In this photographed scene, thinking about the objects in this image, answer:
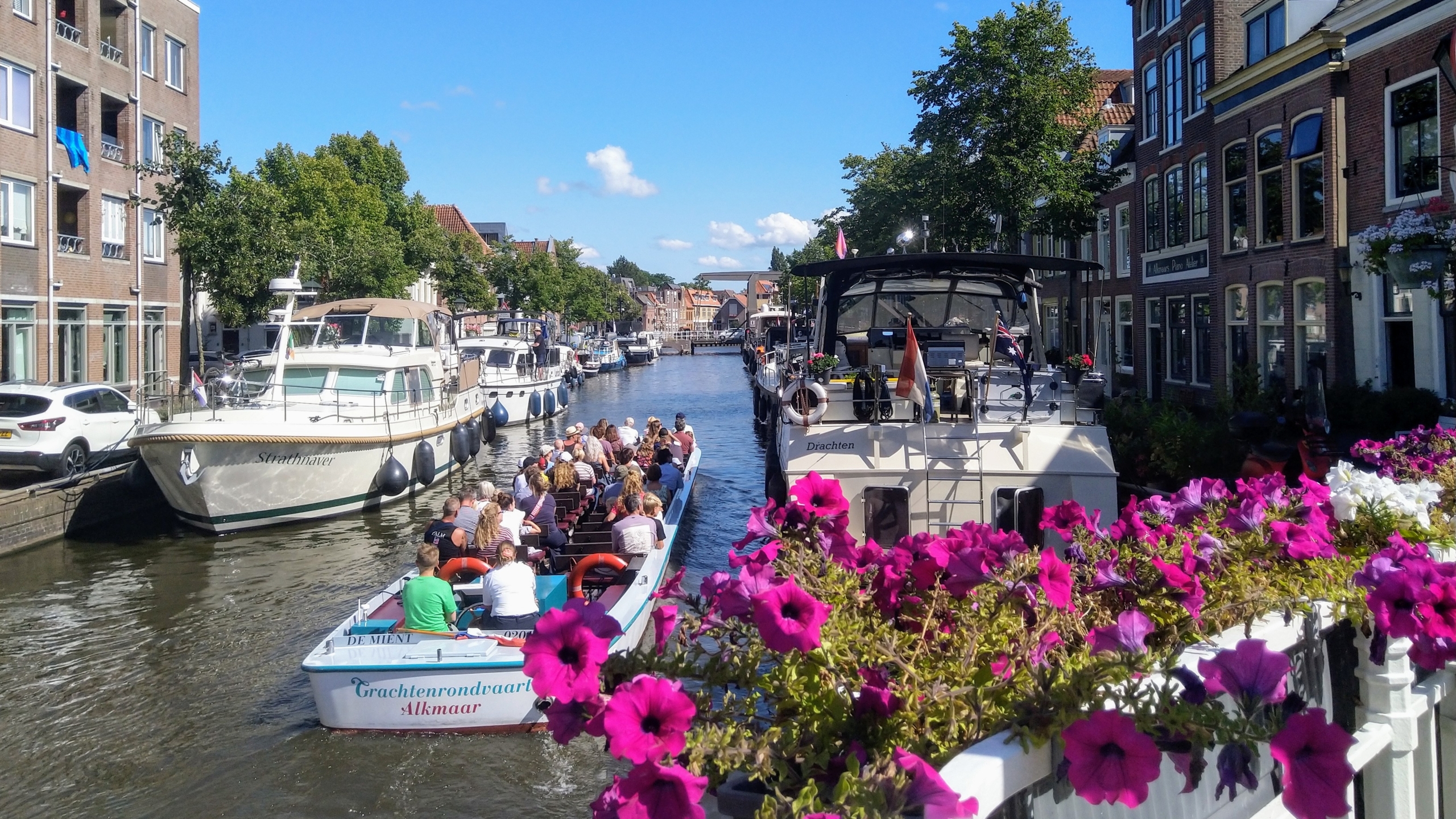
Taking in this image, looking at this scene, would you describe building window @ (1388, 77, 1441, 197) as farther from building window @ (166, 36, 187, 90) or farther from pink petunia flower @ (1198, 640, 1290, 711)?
building window @ (166, 36, 187, 90)

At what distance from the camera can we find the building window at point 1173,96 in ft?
82.3

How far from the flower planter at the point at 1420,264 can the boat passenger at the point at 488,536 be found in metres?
9.04

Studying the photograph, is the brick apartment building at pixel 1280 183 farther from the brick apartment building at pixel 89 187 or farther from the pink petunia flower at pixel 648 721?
the brick apartment building at pixel 89 187

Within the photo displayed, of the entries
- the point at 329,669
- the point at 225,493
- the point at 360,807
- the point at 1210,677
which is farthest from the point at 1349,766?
the point at 225,493

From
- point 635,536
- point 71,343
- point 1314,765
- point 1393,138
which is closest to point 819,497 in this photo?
point 1314,765

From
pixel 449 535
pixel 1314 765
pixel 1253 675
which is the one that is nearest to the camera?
pixel 1314 765

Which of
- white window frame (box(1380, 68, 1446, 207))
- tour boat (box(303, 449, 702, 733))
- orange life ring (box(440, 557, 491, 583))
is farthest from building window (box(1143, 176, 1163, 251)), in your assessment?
tour boat (box(303, 449, 702, 733))

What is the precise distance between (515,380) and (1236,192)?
73.5 ft

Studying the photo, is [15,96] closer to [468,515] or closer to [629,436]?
[629,436]

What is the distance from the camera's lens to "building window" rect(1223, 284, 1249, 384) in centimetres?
2159

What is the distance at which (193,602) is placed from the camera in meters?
13.7

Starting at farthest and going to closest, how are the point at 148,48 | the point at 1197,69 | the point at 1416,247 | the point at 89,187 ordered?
the point at 148,48 → the point at 89,187 → the point at 1197,69 → the point at 1416,247

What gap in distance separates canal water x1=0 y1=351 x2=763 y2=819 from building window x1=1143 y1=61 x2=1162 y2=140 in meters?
15.1

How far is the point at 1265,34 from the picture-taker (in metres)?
21.1
